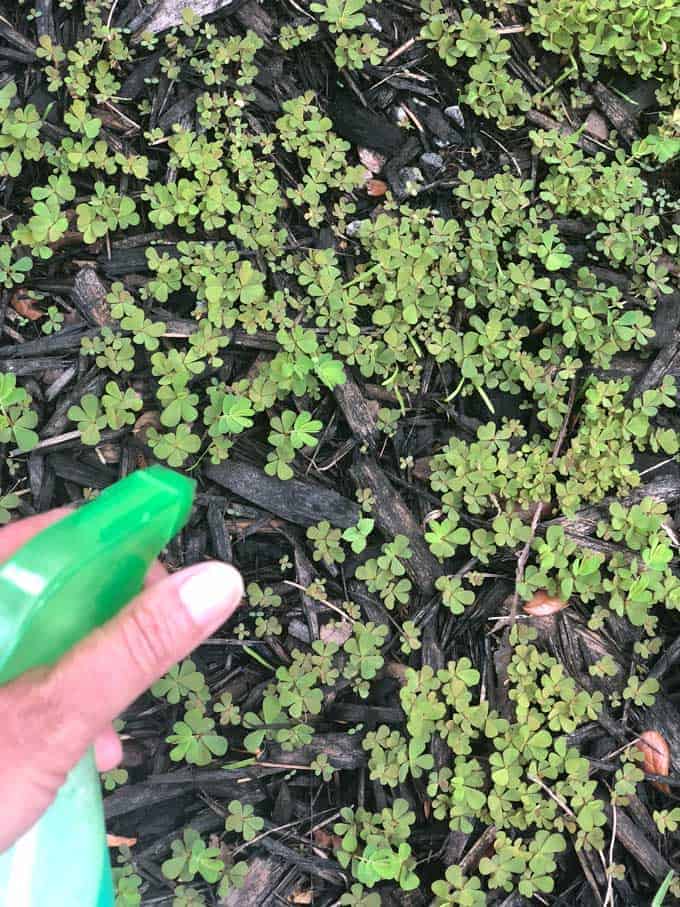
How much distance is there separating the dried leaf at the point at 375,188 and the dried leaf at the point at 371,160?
0.16 ft

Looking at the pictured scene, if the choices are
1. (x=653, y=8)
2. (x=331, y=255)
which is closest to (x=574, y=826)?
(x=331, y=255)

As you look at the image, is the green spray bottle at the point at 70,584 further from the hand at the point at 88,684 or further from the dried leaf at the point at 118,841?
the dried leaf at the point at 118,841

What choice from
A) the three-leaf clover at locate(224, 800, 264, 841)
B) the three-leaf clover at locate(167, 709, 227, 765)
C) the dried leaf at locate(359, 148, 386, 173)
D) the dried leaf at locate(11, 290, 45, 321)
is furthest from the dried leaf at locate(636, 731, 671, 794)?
the dried leaf at locate(11, 290, 45, 321)

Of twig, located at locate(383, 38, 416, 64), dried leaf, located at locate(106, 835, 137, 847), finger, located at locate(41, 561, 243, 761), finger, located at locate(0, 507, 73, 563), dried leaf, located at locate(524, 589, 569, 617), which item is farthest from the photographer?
twig, located at locate(383, 38, 416, 64)

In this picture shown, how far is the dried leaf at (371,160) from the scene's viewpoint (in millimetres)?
2904

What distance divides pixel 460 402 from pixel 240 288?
0.88m

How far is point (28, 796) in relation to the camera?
5.36 ft

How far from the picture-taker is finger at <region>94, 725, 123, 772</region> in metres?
2.23

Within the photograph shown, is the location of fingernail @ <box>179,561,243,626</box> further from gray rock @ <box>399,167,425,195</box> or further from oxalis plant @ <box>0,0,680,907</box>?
gray rock @ <box>399,167,425,195</box>

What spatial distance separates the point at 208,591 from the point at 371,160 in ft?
6.21

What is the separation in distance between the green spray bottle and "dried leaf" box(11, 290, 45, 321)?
4.71ft

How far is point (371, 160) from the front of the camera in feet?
9.53

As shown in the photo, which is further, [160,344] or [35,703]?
[160,344]

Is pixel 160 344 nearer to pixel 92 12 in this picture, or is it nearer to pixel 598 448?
pixel 92 12
